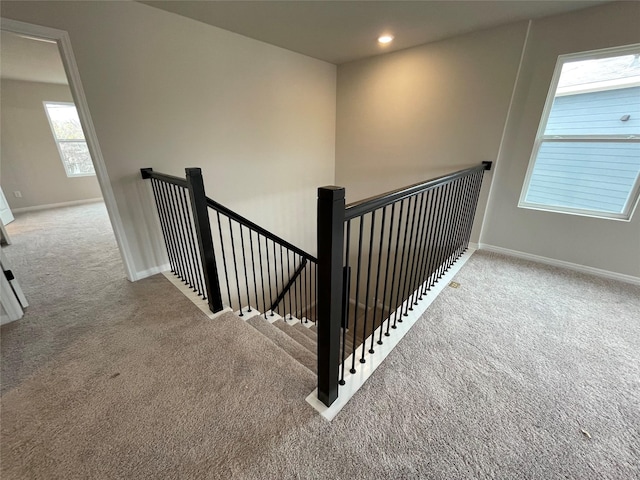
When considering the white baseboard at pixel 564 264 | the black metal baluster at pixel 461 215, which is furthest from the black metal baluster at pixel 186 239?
the white baseboard at pixel 564 264

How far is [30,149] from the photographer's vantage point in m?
4.97

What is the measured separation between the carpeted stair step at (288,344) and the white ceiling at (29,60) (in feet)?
10.5

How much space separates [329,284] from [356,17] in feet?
8.37

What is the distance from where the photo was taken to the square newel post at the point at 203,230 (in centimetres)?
169

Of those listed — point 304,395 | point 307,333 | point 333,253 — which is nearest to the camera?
point 333,253

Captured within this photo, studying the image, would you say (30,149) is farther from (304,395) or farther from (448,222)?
(448,222)

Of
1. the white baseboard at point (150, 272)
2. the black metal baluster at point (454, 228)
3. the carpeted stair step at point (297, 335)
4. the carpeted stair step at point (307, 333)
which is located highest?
the black metal baluster at point (454, 228)

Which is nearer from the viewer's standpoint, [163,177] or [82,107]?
[82,107]

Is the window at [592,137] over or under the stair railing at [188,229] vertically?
over

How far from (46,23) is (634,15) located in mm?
4385

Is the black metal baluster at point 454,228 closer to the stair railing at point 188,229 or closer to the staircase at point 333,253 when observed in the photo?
the staircase at point 333,253

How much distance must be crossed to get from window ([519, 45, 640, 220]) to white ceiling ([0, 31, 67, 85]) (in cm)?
482

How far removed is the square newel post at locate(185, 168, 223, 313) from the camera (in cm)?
169

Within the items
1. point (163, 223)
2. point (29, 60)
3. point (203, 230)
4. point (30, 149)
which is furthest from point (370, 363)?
point (30, 149)
